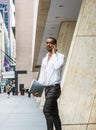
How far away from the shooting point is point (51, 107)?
7.36m

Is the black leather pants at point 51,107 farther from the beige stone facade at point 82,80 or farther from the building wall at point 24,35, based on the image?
the building wall at point 24,35

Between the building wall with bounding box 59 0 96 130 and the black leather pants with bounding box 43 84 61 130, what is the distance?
1.56 meters

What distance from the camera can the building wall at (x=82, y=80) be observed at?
8.94 metres

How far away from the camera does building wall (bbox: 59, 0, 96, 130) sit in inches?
352

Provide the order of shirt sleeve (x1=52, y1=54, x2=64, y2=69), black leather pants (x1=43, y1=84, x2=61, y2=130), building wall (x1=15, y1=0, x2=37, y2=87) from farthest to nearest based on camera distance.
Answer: building wall (x1=15, y1=0, x2=37, y2=87) → shirt sleeve (x1=52, y1=54, x2=64, y2=69) → black leather pants (x1=43, y1=84, x2=61, y2=130)

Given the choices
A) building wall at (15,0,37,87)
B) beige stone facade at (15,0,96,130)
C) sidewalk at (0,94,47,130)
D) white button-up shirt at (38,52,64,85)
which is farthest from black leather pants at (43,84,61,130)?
building wall at (15,0,37,87)

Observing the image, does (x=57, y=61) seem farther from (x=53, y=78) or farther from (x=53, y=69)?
(x=53, y=78)

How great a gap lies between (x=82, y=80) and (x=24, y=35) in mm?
71956

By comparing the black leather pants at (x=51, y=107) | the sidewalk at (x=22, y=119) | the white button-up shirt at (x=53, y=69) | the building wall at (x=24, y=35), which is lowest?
the building wall at (x=24, y=35)

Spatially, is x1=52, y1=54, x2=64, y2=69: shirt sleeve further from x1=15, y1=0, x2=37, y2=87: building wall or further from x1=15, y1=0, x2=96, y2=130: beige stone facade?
x1=15, y1=0, x2=37, y2=87: building wall

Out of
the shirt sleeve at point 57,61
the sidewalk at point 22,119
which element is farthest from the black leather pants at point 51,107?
the sidewalk at point 22,119

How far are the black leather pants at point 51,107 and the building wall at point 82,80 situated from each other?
Result: 1.56 metres

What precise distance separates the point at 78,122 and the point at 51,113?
5.66 feet

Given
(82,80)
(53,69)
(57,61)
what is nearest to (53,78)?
(53,69)
